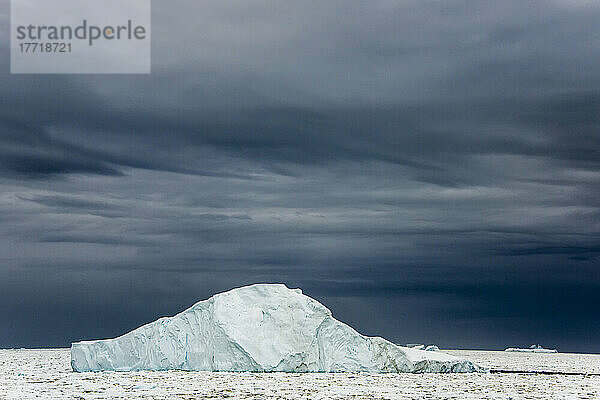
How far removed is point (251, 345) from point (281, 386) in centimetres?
921

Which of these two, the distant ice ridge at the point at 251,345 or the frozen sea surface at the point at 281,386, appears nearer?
the frozen sea surface at the point at 281,386

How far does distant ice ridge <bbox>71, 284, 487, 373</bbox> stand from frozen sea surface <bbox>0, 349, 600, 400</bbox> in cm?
153

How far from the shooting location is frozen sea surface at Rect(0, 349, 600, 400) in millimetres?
29453

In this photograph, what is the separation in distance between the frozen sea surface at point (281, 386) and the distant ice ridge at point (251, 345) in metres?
1.53

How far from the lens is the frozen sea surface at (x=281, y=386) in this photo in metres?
29.5

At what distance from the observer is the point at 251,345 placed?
139ft

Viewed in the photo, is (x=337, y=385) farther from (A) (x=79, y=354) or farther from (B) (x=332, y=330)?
(A) (x=79, y=354)

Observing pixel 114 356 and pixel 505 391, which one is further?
pixel 114 356

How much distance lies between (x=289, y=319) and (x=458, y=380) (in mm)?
9669

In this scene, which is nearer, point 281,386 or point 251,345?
point 281,386

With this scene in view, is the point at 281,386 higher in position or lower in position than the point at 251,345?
lower

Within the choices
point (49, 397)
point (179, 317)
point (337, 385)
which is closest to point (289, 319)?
point (179, 317)

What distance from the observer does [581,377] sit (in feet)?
143

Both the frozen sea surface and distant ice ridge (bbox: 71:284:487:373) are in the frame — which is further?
distant ice ridge (bbox: 71:284:487:373)
